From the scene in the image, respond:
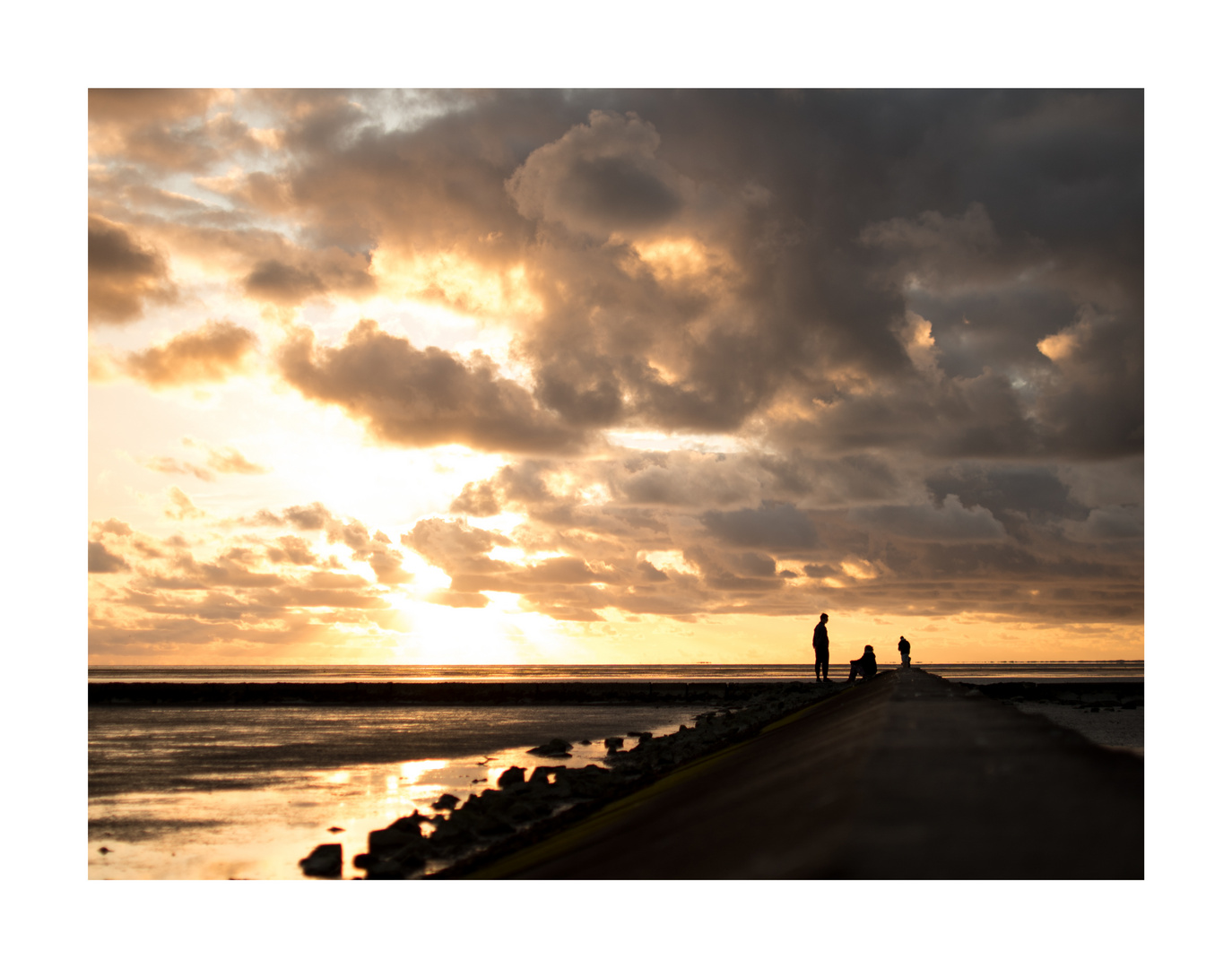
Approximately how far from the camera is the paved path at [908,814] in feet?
14.1

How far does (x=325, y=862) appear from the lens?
33.0 feet

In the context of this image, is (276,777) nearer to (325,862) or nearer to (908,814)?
(325,862)

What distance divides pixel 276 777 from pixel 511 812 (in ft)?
25.1

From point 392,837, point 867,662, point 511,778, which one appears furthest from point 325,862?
point 867,662

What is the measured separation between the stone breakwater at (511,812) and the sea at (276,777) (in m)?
0.41

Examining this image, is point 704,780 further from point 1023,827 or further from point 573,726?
point 573,726

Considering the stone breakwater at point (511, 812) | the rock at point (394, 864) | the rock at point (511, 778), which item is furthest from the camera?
the rock at point (511, 778)

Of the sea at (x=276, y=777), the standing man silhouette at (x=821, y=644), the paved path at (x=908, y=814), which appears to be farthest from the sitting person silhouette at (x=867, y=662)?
the paved path at (x=908, y=814)

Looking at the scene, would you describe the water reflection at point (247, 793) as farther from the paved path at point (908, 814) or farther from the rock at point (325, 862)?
the paved path at point (908, 814)

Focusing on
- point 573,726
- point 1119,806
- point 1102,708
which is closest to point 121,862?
point 1119,806

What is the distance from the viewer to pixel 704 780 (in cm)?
1035

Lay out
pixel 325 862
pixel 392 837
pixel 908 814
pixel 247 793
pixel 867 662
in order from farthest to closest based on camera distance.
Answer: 1. pixel 867 662
2. pixel 247 793
3. pixel 392 837
4. pixel 325 862
5. pixel 908 814

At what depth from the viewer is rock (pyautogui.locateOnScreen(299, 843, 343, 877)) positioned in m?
10.0

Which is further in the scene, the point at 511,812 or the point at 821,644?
the point at 821,644
